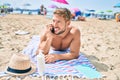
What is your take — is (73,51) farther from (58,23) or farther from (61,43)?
(58,23)

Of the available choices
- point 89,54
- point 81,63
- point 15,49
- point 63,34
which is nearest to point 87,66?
point 81,63

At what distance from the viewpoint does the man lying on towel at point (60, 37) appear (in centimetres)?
337

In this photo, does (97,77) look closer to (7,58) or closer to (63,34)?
(63,34)

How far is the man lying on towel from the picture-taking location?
132 inches

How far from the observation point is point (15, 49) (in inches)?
179

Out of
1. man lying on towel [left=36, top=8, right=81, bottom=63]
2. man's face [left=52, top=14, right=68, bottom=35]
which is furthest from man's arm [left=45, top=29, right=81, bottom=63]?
man's face [left=52, top=14, right=68, bottom=35]

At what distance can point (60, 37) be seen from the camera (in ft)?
12.2

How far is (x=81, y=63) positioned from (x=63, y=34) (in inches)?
22.5

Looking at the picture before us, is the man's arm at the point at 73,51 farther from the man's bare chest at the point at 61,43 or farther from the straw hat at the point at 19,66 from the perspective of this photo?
the straw hat at the point at 19,66

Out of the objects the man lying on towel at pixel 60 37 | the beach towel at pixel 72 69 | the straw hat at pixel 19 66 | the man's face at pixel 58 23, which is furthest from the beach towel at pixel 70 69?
the man's face at pixel 58 23


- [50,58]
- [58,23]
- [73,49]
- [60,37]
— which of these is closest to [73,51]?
[73,49]

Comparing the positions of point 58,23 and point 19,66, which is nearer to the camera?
point 19,66

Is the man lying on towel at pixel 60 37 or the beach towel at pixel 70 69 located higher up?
the man lying on towel at pixel 60 37

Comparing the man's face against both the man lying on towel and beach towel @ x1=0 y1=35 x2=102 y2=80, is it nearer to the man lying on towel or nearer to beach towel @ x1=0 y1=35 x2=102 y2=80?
the man lying on towel
